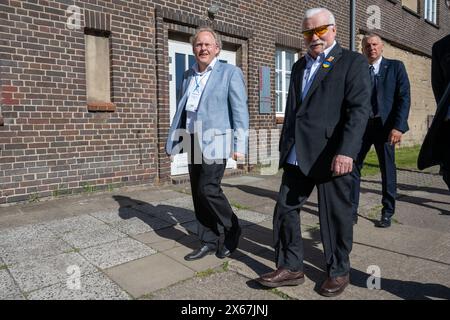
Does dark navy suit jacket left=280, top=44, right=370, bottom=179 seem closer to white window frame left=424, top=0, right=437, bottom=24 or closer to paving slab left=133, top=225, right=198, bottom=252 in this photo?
paving slab left=133, top=225, right=198, bottom=252

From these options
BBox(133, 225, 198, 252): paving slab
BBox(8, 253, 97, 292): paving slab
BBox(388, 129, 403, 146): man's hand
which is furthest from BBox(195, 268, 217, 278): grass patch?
BBox(388, 129, 403, 146): man's hand

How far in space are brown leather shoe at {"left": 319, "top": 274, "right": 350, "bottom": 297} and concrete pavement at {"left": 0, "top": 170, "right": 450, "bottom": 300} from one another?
55 mm

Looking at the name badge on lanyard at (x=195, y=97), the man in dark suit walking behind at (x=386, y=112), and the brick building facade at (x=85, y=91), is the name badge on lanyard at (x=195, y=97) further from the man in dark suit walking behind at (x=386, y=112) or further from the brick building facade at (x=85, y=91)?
the brick building facade at (x=85, y=91)

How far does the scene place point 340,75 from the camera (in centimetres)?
262

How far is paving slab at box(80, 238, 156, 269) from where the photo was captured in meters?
3.31

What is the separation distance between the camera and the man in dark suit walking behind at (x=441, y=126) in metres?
2.33

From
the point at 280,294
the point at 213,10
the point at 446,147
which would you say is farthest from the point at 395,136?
the point at 213,10

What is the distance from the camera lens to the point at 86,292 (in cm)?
272

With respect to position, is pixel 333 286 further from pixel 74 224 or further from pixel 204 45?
pixel 74 224

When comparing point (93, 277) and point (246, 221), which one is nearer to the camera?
point (93, 277)

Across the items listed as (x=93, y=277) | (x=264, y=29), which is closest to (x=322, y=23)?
(x=93, y=277)

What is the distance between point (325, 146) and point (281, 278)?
0.98 meters

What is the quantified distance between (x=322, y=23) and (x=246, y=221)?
2585 mm
